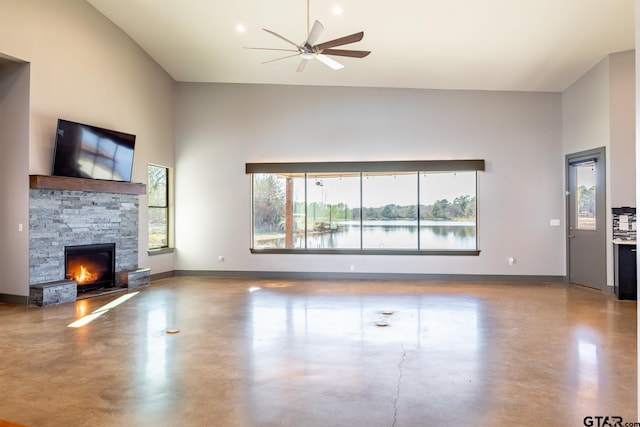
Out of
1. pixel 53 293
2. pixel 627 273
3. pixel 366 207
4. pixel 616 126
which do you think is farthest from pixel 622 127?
pixel 53 293

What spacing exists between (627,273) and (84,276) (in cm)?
915

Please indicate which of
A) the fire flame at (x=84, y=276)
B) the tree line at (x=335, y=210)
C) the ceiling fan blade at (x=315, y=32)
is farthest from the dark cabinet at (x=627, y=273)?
the fire flame at (x=84, y=276)

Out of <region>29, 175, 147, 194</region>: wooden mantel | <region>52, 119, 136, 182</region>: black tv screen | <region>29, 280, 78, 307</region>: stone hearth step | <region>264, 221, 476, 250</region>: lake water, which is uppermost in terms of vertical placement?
<region>52, 119, 136, 182</region>: black tv screen

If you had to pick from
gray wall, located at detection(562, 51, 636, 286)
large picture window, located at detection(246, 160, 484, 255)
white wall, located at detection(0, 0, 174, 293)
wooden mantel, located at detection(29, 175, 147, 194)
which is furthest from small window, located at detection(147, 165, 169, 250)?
gray wall, located at detection(562, 51, 636, 286)

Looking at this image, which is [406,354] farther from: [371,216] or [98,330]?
[371,216]

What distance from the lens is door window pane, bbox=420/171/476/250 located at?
8.98m

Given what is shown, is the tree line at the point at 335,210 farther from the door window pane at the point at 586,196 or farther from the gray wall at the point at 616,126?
the gray wall at the point at 616,126

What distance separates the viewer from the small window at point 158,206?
30.2 feet

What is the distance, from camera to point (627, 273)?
7078 mm

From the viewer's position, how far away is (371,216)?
366 inches

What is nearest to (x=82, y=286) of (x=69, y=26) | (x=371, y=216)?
(x=69, y=26)

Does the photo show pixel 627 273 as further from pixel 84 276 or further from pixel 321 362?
pixel 84 276

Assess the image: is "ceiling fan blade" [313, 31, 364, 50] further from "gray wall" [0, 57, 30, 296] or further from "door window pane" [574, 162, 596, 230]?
"door window pane" [574, 162, 596, 230]

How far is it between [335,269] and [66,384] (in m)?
6.25
